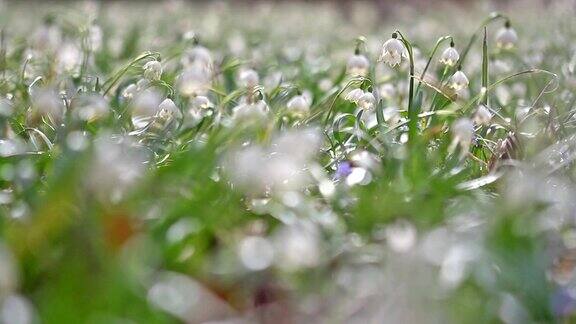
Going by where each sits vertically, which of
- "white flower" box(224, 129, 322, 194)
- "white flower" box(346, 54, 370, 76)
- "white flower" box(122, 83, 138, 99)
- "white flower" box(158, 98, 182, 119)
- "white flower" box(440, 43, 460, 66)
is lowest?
"white flower" box(122, 83, 138, 99)

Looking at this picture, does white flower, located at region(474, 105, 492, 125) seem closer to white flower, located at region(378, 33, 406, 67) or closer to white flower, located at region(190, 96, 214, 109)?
white flower, located at region(378, 33, 406, 67)

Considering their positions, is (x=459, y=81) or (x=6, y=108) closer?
(x=6, y=108)

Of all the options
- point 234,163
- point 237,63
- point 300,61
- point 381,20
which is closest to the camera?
point 234,163

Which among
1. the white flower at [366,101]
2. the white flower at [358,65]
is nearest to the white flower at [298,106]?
the white flower at [366,101]

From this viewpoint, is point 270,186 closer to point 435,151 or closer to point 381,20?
point 435,151

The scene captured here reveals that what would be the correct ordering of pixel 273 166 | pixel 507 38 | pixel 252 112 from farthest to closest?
pixel 507 38
pixel 252 112
pixel 273 166

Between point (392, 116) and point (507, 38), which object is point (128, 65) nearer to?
point (392, 116)

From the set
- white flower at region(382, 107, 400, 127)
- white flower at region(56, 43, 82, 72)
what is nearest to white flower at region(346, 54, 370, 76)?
white flower at region(382, 107, 400, 127)

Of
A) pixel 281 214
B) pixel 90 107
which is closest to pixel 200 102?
pixel 90 107

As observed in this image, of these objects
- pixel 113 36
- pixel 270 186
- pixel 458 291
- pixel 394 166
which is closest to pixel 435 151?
pixel 394 166
